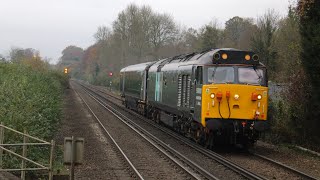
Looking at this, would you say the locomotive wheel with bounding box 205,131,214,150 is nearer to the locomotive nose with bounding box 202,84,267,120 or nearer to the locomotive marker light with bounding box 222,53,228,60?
the locomotive nose with bounding box 202,84,267,120

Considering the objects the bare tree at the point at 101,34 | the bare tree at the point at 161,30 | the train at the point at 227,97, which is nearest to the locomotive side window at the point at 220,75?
the train at the point at 227,97

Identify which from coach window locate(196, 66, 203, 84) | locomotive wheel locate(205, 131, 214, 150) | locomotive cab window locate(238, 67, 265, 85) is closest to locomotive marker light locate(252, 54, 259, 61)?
locomotive cab window locate(238, 67, 265, 85)

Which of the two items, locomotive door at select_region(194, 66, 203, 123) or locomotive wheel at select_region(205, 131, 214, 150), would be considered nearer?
locomotive door at select_region(194, 66, 203, 123)

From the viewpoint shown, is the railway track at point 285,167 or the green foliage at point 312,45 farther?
the green foliage at point 312,45

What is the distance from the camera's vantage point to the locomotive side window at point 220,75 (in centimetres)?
1459

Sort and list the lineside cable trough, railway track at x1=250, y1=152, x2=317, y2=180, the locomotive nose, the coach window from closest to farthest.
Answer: the lineside cable trough
railway track at x1=250, y1=152, x2=317, y2=180
the locomotive nose
the coach window

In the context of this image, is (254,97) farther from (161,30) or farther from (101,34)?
(101,34)

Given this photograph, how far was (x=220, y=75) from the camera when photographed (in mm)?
14695

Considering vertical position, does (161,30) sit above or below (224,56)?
above

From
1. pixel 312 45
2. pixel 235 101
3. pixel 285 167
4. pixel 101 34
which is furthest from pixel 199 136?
pixel 101 34

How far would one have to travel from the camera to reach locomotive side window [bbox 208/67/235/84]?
47.9ft

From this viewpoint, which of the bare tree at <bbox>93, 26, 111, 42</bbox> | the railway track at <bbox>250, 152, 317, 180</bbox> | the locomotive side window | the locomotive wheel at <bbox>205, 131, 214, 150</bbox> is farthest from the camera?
the bare tree at <bbox>93, 26, 111, 42</bbox>

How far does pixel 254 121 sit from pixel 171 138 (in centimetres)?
508

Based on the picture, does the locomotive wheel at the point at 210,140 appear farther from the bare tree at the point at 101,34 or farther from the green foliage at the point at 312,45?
the bare tree at the point at 101,34
